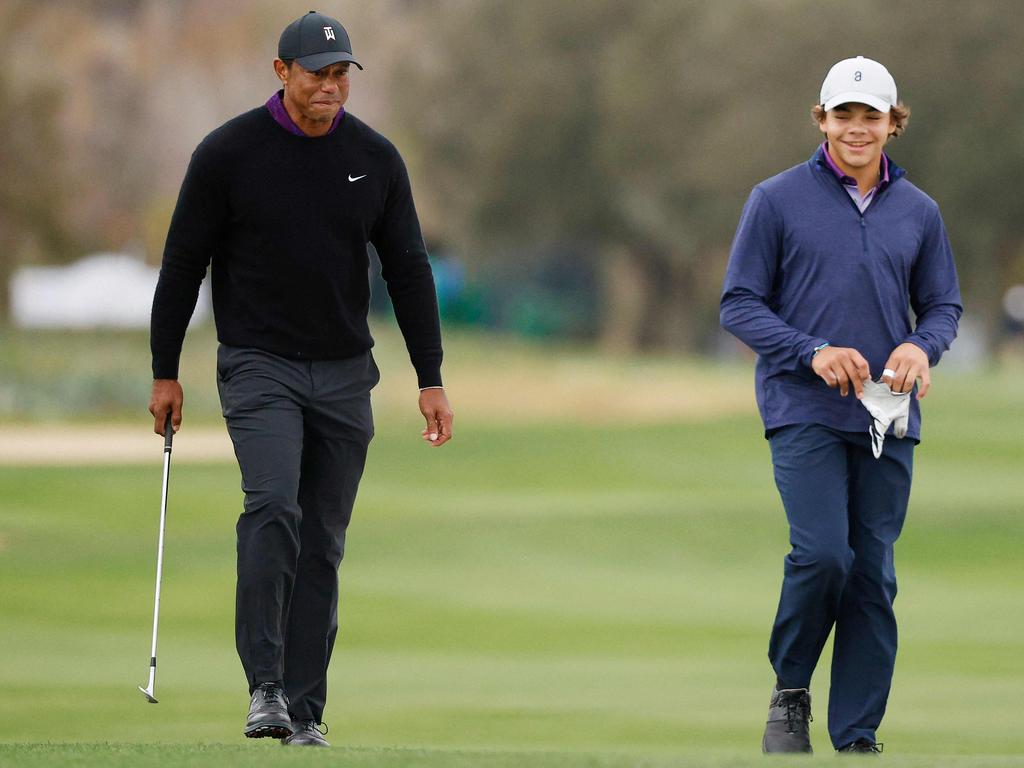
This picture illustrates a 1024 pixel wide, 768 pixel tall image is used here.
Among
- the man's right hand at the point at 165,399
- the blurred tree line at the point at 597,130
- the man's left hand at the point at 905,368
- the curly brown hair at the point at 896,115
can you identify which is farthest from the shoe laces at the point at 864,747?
the blurred tree line at the point at 597,130

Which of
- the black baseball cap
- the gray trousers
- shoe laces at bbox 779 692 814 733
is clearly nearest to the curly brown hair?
the black baseball cap

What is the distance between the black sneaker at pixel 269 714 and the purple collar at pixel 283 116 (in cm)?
174

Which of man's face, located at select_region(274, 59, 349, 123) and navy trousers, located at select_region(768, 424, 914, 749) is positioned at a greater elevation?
man's face, located at select_region(274, 59, 349, 123)

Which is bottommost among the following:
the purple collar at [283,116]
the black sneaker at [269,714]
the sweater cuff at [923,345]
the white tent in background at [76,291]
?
the black sneaker at [269,714]

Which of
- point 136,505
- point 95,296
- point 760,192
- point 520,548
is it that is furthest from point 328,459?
point 95,296

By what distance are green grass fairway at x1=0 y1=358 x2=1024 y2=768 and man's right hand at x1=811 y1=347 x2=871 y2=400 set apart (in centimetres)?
118

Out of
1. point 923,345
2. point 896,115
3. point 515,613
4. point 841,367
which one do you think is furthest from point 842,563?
point 515,613

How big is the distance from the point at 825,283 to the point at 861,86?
627 millimetres

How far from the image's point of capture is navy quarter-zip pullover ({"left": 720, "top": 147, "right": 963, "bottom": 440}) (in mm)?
6852

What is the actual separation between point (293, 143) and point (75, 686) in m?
4.19

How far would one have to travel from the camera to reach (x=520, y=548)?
18.1 m

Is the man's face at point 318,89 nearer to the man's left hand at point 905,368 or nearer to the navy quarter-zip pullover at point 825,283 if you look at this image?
the navy quarter-zip pullover at point 825,283

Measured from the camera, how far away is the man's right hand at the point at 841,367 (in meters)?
6.61

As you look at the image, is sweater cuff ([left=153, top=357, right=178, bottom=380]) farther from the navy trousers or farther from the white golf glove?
the white golf glove
